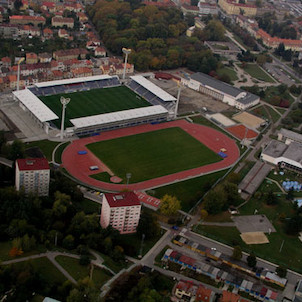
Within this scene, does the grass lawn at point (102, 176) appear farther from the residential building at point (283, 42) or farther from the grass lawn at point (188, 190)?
the residential building at point (283, 42)

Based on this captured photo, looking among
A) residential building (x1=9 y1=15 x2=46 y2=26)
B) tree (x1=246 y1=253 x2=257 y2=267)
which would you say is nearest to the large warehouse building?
residential building (x1=9 y1=15 x2=46 y2=26)

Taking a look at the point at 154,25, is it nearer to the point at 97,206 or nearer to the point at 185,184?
the point at 185,184

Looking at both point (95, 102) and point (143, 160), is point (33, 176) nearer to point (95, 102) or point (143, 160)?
point (143, 160)

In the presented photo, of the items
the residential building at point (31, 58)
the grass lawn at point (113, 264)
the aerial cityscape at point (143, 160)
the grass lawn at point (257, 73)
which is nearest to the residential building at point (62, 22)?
the aerial cityscape at point (143, 160)

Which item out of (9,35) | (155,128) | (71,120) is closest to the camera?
(71,120)

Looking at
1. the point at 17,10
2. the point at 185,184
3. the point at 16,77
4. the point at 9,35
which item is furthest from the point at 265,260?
the point at 17,10

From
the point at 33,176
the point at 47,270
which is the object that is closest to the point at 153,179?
the point at 33,176
